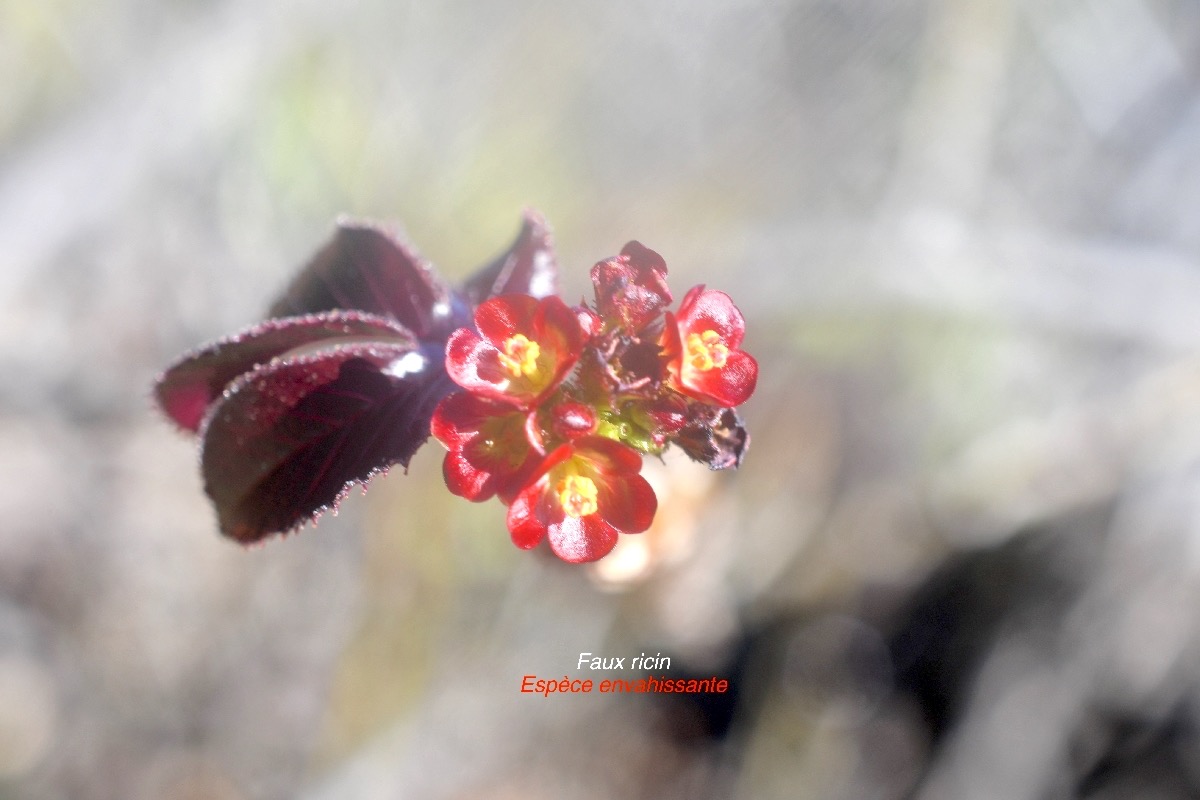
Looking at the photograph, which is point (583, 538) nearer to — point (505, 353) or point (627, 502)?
point (627, 502)

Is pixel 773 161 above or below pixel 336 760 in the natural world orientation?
above

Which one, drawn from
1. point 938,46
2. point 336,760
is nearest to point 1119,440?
point 938,46

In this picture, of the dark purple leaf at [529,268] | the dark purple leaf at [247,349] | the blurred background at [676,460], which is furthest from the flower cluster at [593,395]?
the blurred background at [676,460]

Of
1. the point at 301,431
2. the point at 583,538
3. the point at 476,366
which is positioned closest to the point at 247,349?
the point at 301,431

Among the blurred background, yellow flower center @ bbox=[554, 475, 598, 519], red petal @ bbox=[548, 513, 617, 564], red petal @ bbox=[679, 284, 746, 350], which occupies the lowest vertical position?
red petal @ bbox=[548, 513, 617, 564]

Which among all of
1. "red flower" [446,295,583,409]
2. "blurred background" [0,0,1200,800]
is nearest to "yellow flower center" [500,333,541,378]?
"red flower" [446,295,583,409]

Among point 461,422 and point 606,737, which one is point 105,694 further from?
point 461,422

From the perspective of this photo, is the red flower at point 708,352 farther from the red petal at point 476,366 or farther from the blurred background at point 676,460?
the blurred background at point 676,460

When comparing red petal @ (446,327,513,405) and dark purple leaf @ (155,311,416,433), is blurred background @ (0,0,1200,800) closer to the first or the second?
dark purple leaf @ (155,311,416,433)
